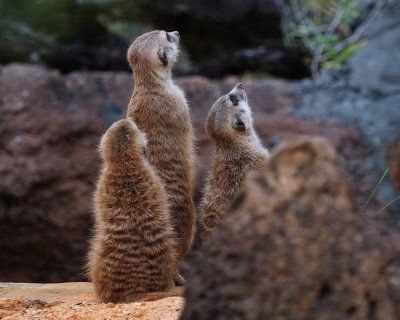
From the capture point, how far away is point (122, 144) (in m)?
3.54

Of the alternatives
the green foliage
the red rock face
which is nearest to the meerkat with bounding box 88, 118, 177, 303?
the red rock face

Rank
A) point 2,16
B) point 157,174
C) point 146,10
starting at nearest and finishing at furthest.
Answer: point 157,174 < point 2,16 < point 146,10

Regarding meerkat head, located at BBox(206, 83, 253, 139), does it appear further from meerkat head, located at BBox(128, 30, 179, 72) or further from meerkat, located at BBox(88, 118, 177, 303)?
meerkat, located at BBox(88, 118, 177, 303)

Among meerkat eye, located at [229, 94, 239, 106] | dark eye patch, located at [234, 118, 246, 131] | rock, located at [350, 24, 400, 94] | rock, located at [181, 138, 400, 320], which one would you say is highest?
rock, located at [181, 138, 400, 320]

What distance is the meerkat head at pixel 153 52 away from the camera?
423 cm

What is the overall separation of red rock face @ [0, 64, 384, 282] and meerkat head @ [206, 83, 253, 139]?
9.74 feet

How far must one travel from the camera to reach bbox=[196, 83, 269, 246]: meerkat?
3.89 metres

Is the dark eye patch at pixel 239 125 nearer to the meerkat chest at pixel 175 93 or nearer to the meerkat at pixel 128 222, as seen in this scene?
the meerkat chest at pixel 175 93

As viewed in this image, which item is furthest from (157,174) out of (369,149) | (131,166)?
(369,149)

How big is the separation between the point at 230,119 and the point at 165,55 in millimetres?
535

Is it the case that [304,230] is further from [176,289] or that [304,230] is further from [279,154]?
[176,289]

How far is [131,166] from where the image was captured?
11.7 feet

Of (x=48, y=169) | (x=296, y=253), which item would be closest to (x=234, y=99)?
(x=296, y=253)

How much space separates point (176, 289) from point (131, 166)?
2.19 ft
